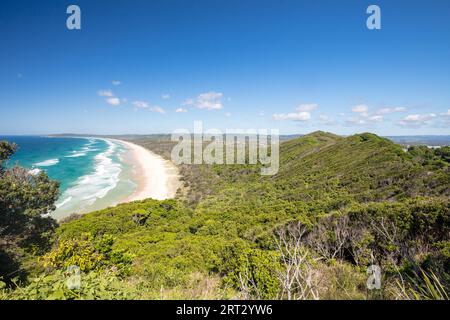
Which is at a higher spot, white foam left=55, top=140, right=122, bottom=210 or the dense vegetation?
the dense vegetation

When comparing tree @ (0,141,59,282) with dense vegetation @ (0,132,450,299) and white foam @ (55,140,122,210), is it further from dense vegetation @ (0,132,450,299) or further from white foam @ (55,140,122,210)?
white foam @ (55,140,122,210)

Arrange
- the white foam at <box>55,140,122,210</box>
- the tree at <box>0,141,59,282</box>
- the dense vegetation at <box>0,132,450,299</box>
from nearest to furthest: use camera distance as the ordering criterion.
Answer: the dense vegetation at <box>0,132,450,299</box> < the tree at <box>0,141,59,282</box> < the white foam at <box>55,140,122,210</box>

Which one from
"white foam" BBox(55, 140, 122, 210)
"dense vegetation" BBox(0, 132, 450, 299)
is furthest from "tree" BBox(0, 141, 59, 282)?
"white foam" BBox(55, 140, 122, 210)

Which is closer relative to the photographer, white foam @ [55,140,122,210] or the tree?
the tree

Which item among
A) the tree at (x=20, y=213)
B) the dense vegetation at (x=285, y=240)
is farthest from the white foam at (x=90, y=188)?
the tree at (x=20, y=213)

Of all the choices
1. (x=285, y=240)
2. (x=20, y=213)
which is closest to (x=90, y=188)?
(x=20, y=213)

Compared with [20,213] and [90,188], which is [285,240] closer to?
[20,213]

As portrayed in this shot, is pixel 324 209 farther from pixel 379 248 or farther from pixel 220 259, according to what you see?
pixel 220 259

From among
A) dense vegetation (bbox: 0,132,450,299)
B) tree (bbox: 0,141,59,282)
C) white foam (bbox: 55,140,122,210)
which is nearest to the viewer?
dense vegetation (bbox: 0,132,450,299)
